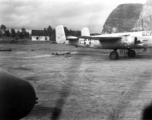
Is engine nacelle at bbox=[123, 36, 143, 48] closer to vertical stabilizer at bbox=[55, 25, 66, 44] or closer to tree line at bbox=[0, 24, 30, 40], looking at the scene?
vertical stabilizer at bbox=[55, 25, 66, 44]

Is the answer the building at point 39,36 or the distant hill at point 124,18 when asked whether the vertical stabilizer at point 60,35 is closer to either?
the distant hill at point 124,18

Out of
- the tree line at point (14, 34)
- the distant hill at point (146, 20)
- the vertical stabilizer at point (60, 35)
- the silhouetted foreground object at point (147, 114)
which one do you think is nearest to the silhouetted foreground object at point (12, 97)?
the silhouetted foreground object at point (147, 114)

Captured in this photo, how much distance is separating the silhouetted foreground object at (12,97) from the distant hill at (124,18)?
78.1 m

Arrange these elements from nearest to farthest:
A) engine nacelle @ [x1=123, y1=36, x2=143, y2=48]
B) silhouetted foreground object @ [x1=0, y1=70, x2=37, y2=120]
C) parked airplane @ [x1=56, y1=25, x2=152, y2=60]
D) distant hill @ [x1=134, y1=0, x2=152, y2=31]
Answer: silhouetted foreground object @ [x1=0, y1=70, x2=37, y2=120] < engine nacelle @ [x1=123, y1=36, x2=143, y2=48] < parked airplane @ [x1=56, y1=25, x2=152, y2=60] < distant hill @ [x1=134, y1=0, x2=152, y2=31]

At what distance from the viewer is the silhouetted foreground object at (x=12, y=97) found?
1.69 meters

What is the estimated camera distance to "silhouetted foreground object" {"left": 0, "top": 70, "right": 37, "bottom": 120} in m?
1.69

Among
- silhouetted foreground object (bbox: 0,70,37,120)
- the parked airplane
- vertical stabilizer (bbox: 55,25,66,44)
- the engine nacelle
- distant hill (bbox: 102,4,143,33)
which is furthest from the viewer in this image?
distant hill (bbox: 102,4,143,33)

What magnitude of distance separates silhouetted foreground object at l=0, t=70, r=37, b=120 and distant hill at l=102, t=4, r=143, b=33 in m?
78.1

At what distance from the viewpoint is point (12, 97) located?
5.64 ft

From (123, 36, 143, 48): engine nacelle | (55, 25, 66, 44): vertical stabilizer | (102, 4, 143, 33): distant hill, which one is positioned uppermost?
(102, 4, 143, 33): distant hill

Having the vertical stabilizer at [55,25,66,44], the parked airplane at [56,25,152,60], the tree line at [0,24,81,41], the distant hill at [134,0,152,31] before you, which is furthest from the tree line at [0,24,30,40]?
the parked airplane at [56,25,152,60]

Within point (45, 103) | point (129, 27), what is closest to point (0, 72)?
point (45, 103)

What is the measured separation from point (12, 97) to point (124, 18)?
88.7 metres

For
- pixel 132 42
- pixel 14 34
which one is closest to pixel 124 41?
pixel 132 42
